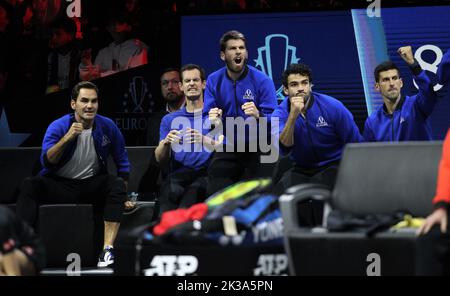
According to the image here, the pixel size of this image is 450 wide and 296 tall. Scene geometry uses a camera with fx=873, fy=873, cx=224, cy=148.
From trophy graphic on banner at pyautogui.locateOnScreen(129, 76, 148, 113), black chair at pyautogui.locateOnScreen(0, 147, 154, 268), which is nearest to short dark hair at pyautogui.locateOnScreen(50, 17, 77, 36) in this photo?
trophy graphic on banner at pyautogui.locateOnScreen(129, 76, 148, 113)

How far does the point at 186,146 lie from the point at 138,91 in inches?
49.5

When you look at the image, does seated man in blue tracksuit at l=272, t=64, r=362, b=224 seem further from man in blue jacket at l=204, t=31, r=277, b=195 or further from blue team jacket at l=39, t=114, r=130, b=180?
blue team jacket at l=39, t=114, r=130, b=180

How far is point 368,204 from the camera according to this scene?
14.6 feet

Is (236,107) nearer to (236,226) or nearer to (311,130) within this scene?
(311,130)

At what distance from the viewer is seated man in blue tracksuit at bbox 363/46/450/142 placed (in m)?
6.55

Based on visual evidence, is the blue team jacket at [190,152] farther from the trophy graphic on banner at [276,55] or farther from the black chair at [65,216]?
the trophy graphic on banner at [276,55]

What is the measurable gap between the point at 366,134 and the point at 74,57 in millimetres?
2809

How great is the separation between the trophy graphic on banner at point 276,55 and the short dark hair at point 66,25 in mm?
1693

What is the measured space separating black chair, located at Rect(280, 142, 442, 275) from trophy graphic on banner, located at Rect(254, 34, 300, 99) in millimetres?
3094

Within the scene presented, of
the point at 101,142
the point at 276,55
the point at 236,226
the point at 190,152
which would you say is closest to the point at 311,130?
the point at 190,152

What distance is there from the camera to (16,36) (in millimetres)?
7926

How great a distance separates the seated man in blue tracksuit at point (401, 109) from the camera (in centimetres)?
655

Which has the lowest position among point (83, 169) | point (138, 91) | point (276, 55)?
point (83, 169)
